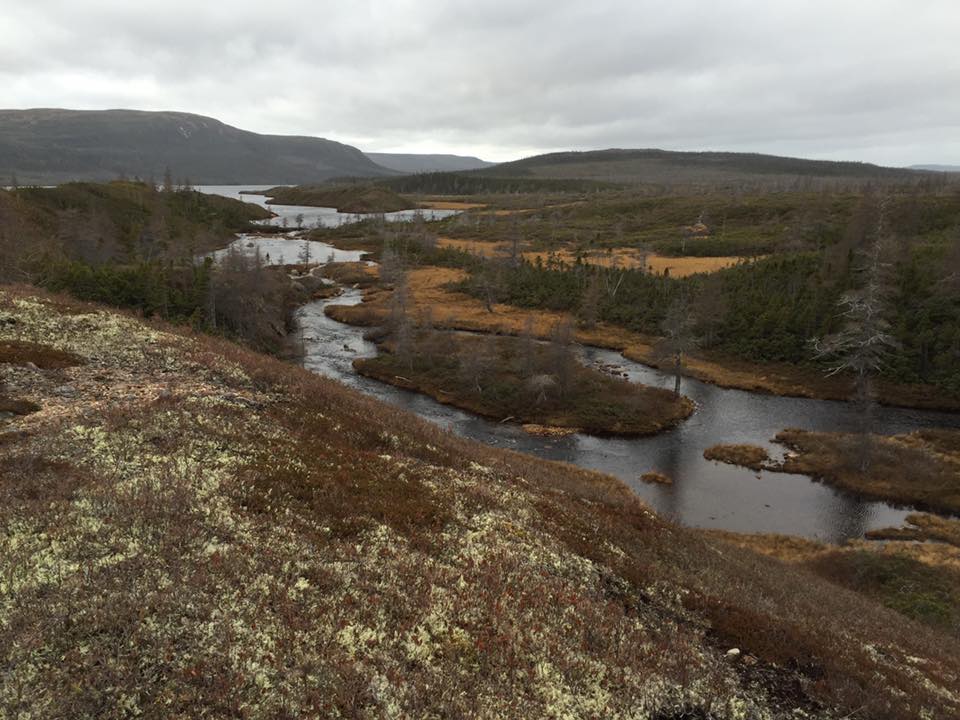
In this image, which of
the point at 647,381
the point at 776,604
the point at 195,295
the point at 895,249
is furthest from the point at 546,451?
the point at 895,249

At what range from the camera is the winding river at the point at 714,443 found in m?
45.3

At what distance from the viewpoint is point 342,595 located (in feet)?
40.0

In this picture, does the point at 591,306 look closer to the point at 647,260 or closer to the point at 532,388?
the point at 532,388

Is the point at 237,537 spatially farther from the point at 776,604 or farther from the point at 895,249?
the point at 895,249

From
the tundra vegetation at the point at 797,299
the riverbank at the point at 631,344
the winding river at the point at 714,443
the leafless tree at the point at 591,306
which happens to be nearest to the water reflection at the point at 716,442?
the winding river at the point at 714,443

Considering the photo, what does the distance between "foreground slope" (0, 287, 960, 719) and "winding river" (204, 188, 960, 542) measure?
20308 mm

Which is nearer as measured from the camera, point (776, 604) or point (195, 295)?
point (776, 604)

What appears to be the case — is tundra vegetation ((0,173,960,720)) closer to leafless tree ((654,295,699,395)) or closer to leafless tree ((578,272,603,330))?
leafless tree ((654,295,699,395))

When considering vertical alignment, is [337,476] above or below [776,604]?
above

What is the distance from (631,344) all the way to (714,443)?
35.4 m

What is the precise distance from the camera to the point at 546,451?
55281 millimetres

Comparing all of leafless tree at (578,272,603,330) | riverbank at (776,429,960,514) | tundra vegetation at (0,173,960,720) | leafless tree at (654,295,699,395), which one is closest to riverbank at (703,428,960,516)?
riverbank at (776,429,960,514)

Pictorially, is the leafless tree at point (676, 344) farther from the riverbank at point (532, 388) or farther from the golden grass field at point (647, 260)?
the golden grass field at point (647, 260)

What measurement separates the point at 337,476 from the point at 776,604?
15.1m
